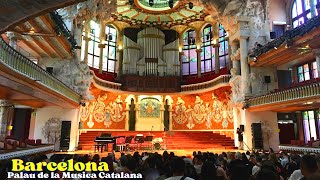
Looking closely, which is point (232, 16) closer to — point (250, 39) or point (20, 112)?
point (250, 39)

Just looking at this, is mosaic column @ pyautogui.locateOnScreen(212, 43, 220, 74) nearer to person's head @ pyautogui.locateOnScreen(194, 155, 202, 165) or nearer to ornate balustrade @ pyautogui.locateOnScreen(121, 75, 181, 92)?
ornate balustrade @ pyautogui.locateOnScreen(121, 75, 181, 92)

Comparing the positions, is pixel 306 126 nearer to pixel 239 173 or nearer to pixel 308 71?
pixel 308 71

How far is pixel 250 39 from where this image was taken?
66.6 feet

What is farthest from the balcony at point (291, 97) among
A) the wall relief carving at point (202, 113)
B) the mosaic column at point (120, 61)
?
the mosaic column at point (120, 61)

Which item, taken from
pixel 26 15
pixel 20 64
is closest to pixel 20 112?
pixel 20 64

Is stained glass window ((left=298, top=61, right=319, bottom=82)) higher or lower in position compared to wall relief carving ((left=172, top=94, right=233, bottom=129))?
higher

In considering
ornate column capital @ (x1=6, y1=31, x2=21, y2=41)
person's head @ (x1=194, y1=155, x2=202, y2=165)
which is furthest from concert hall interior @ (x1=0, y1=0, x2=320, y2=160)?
person's head @ (x1=194, y1=155, x2=202, y2=165)

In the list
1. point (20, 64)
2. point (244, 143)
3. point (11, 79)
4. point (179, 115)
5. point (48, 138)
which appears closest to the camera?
point (11, 79)

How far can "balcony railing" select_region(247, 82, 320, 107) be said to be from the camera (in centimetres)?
1317

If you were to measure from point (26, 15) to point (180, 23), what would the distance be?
2560cm

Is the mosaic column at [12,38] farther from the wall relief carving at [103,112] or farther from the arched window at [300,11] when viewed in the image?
the arched window at [300,11]

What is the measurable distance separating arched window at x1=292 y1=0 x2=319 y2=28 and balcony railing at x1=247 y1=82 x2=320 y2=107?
7.98 m

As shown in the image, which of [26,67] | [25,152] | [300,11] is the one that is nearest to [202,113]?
[300,11]

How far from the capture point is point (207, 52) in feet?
91.4
